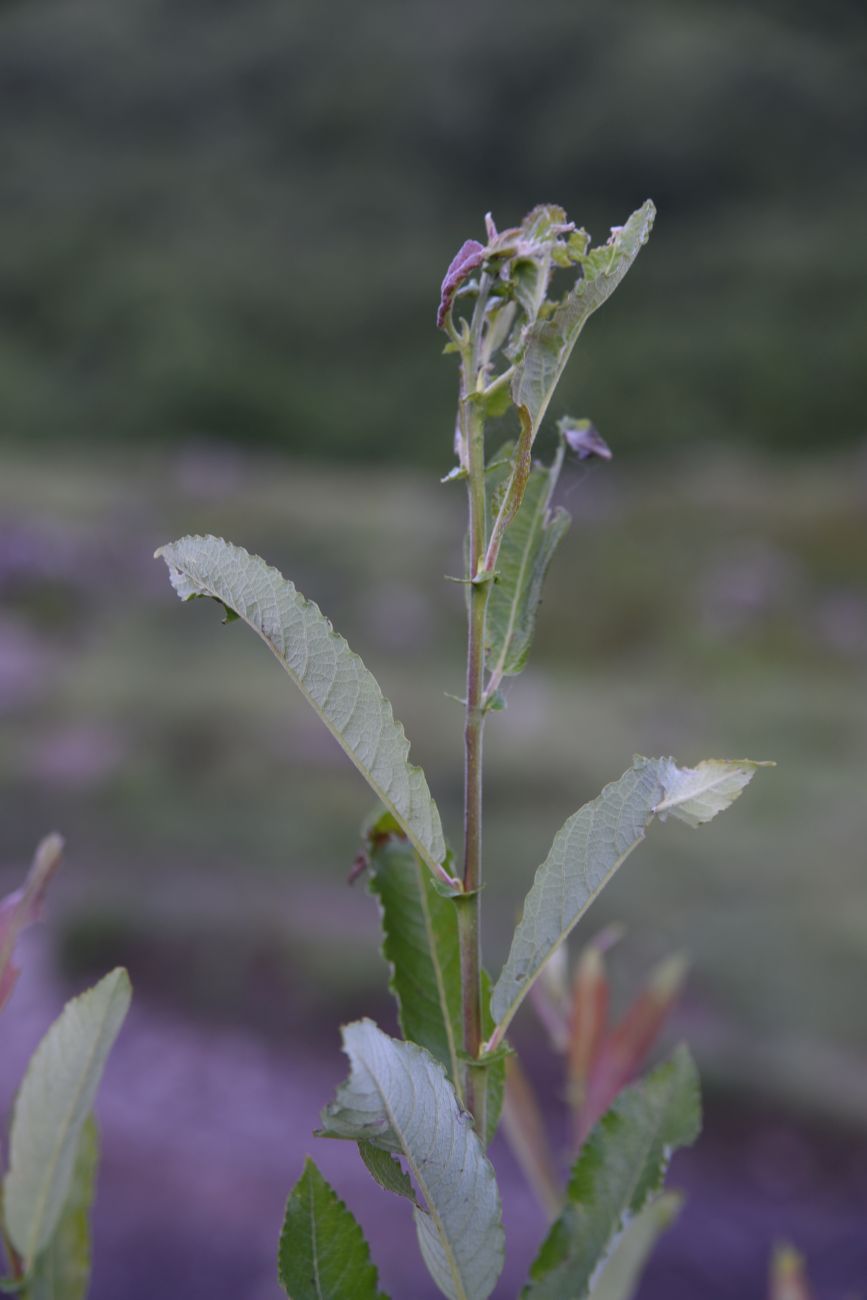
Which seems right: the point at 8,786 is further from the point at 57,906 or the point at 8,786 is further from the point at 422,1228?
the point at 422,1228

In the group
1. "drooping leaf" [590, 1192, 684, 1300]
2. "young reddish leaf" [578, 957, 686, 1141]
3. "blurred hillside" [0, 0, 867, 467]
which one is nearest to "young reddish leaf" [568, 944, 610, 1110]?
"young reddish leaf" [578, 957, 686, 1141]

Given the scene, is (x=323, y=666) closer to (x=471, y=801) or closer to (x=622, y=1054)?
(x=471, y=801)

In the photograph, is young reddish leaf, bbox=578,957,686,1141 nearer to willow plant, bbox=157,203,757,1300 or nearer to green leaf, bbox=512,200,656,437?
willow plant, bbox=157,203,757,1300

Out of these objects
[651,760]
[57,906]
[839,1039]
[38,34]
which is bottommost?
[651,760]

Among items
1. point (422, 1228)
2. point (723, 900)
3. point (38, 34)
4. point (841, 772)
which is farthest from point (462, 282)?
point (38, 34)

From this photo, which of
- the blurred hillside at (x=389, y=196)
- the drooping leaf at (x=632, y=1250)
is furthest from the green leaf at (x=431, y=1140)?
the blurred hillside at (x=389, y=196)

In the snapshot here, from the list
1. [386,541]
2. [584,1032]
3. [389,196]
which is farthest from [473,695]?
[389,196]

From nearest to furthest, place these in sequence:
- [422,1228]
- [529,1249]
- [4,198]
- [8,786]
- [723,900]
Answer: [422,1228] < [529,1249] < [723,900] < [8,786] < [4,198]
